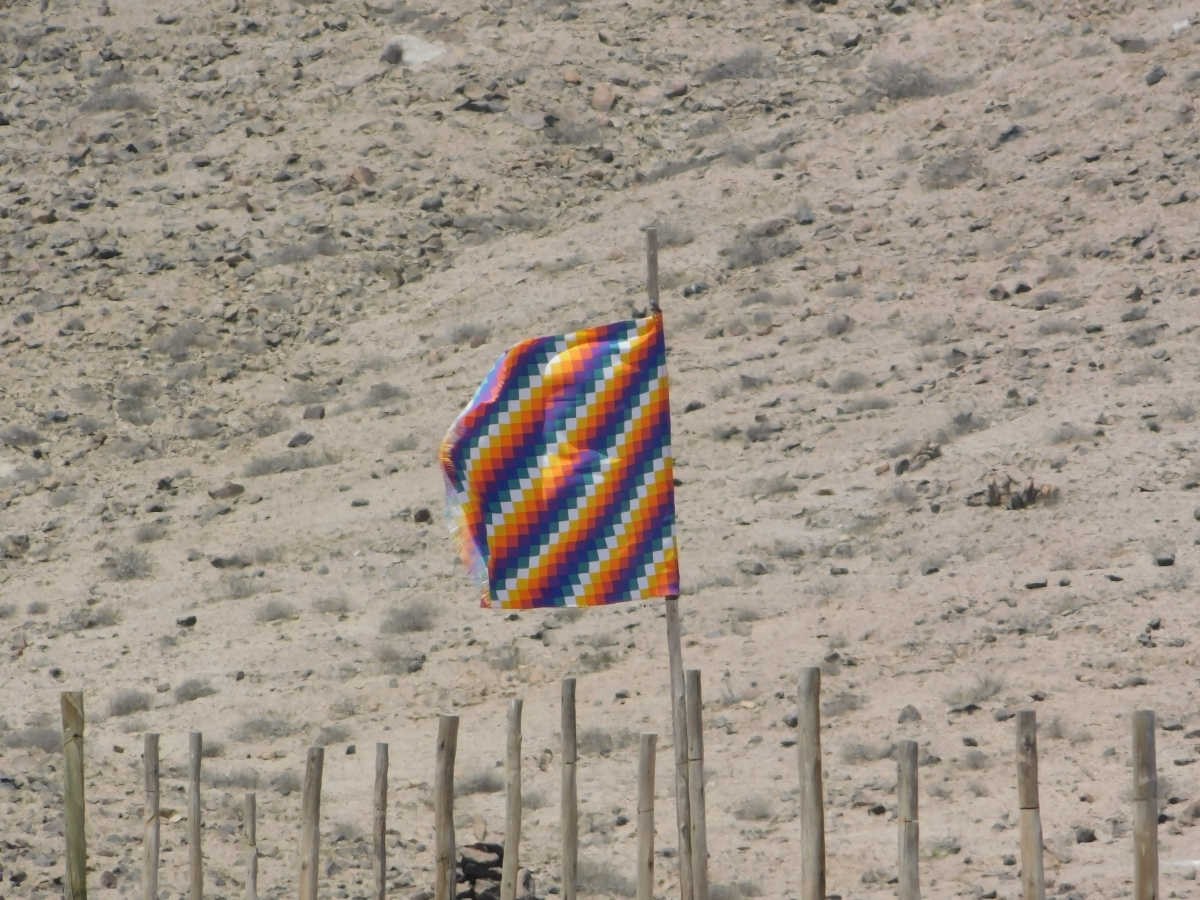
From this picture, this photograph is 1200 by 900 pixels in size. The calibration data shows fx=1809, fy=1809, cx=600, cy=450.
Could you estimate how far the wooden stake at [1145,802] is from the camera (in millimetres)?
7184

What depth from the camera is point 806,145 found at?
2580 cm

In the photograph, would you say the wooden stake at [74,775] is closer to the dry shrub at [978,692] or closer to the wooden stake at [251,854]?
the wooden stake at [251,854]

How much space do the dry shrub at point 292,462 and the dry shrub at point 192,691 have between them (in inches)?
206

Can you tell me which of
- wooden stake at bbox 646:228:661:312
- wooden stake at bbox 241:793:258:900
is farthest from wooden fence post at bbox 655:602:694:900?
wooden stake at bbox 241:793:258:900

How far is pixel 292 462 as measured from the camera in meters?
21.0

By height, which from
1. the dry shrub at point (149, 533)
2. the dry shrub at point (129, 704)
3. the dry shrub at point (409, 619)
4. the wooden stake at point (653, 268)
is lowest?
the dry shrub at point (129, 704)

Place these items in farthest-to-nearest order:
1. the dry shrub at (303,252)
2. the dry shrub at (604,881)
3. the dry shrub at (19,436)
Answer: the dry shrub at (303,252) → the dry shrub at (19,436) → the dry shrub at (604,881)

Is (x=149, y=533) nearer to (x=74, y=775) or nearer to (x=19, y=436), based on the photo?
(x=19, y=436)

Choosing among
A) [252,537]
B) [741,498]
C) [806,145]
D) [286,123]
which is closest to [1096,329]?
[741,498]

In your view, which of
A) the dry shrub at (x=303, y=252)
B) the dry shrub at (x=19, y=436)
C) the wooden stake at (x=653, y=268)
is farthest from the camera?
the dry shrub at (x=303, y=252)

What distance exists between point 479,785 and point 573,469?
517 cm

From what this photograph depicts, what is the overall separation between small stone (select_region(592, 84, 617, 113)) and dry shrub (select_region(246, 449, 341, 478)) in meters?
9.03

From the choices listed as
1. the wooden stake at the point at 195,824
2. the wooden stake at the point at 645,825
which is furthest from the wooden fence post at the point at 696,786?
the wooden stake at the point at 195,824

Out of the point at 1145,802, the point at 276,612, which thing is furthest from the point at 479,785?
the point at 1145,802
